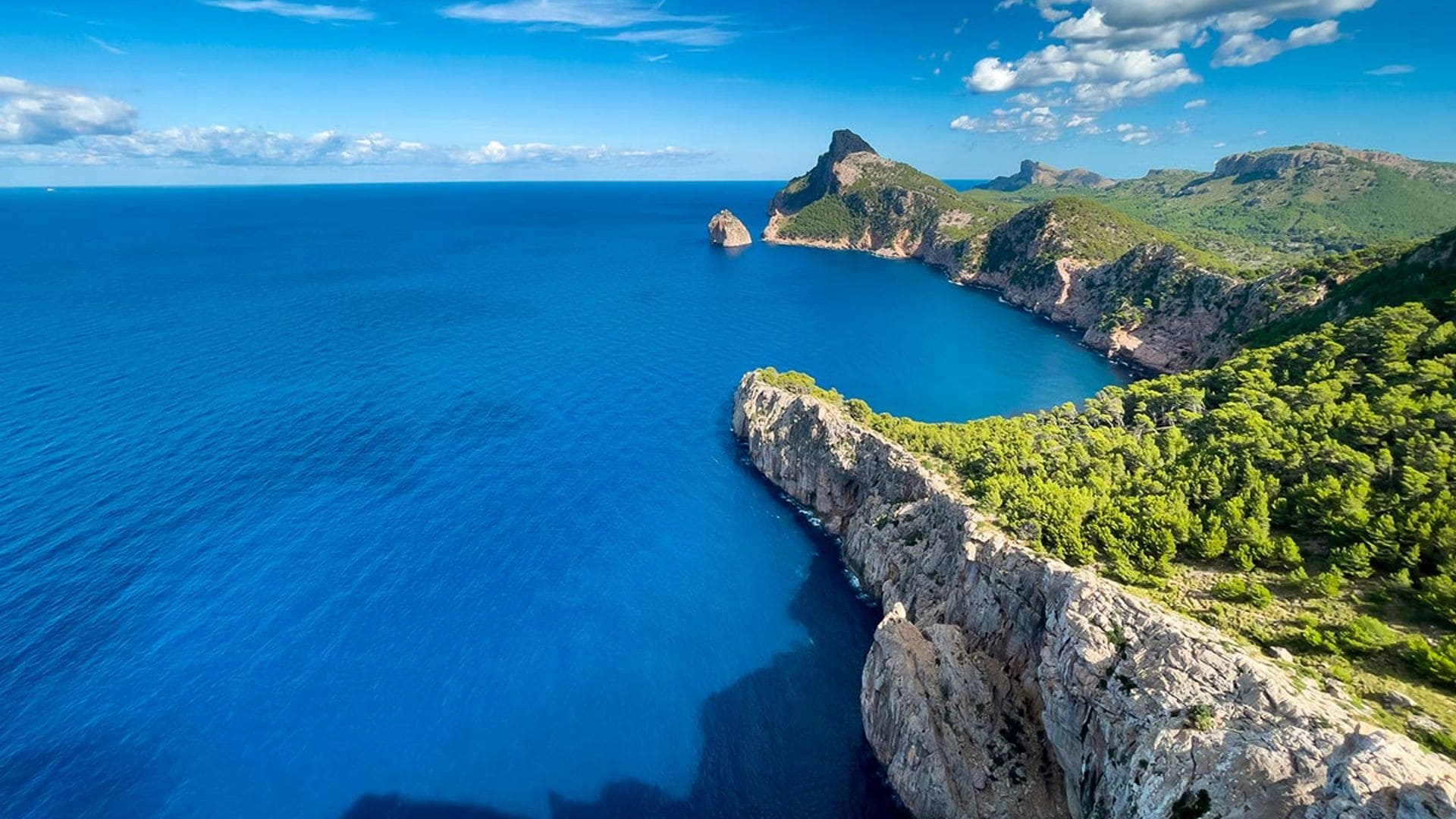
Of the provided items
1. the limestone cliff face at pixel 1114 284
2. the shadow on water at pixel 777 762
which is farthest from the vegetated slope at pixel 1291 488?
the limestone cliff face at pixel 1114 284

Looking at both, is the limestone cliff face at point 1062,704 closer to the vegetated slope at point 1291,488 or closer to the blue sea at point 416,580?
the vegetated slope at point 1291,488

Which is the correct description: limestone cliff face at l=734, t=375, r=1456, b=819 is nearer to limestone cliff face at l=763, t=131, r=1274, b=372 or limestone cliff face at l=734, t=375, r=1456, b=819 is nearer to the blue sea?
the blue sea

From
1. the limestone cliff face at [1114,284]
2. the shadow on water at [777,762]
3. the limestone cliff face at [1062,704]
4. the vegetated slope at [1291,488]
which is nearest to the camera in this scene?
the limestone cliff face at [1062,704]

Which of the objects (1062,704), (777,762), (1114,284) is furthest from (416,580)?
(1114,284)

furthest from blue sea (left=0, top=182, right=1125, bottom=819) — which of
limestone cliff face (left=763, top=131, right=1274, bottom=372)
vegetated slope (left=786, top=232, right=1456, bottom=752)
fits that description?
vegetated slope (left=786, top=232, right=1456, bottom=752)

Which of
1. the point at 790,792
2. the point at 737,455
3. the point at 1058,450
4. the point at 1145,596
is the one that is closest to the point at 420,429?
the point at 737,455
